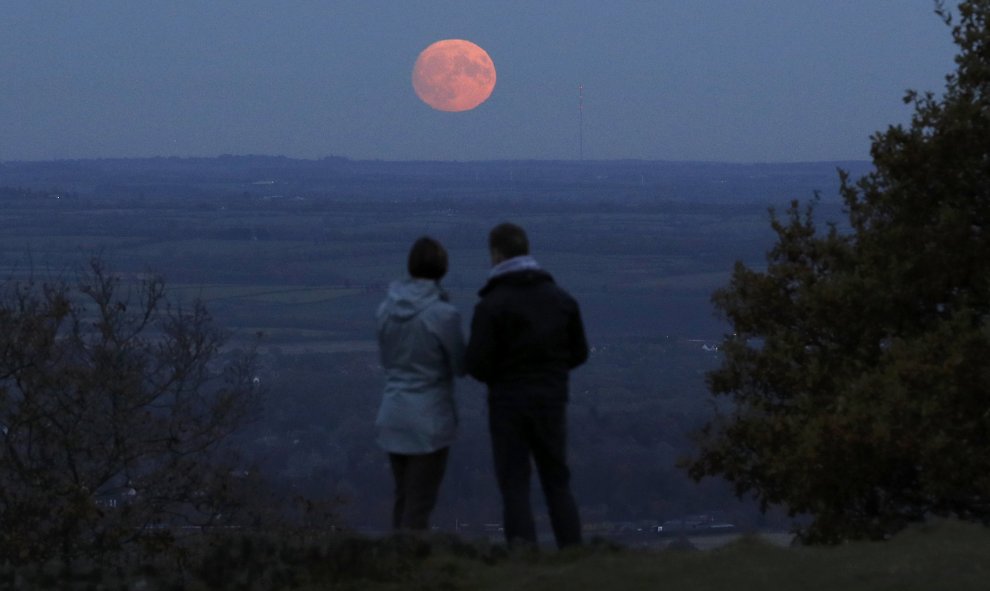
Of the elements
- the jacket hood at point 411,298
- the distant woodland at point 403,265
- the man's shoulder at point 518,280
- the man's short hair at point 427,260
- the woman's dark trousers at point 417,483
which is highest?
the man's short hair at point 427,260

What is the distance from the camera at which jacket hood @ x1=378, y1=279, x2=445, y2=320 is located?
6531 millimetres

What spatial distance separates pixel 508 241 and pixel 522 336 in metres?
0.47

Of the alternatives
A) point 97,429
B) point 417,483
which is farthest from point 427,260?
point 97,429

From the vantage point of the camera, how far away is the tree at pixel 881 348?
11.0 meters

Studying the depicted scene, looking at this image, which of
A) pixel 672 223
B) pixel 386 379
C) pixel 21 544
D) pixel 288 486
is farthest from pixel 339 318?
pixel 386 379

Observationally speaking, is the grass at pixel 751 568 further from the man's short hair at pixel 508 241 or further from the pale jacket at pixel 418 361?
the man's short hair at pixel 508 241

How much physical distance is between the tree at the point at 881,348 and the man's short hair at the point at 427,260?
5.58 m

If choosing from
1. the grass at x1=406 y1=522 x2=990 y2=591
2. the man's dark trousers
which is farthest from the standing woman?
the grass at x1=406 y1=522 x2=990 y2=591

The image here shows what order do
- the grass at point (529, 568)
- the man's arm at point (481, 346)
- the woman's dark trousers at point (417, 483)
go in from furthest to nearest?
the woman's dark trousers at point (417, 483)
the man's arm at point (481, 346)
the grass at point (529, 568)

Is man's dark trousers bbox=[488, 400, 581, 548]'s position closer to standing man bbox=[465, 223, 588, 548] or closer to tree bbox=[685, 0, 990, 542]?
standing man bbox=[465, 223, 588, 548]

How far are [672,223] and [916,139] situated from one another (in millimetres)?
76232

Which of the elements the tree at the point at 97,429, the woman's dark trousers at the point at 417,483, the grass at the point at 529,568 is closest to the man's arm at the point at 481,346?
the woman's dark trousers at the point at 417,483

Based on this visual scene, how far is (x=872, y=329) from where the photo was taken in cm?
1305

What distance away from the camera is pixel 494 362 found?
6422 millimetres
